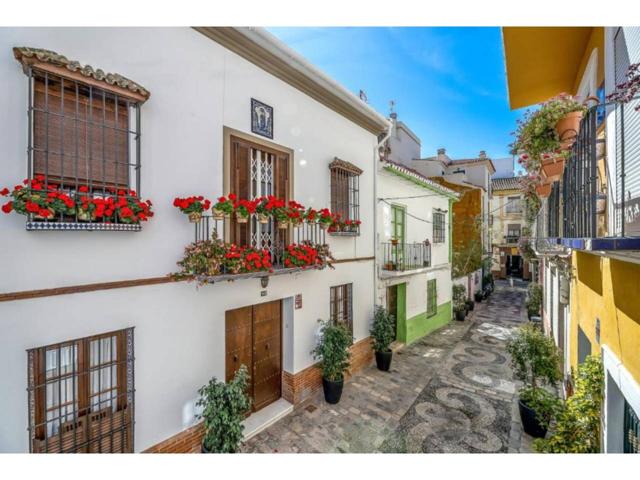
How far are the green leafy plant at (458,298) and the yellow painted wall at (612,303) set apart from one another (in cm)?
→ 912

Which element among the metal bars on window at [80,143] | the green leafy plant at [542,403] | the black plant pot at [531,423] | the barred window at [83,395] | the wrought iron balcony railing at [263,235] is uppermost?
the metal bars on window at [80,143]

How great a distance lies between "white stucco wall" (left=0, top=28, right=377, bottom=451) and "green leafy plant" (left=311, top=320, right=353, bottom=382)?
0.72 meters

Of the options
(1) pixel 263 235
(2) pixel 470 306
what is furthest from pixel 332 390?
(2) pixel 470 306

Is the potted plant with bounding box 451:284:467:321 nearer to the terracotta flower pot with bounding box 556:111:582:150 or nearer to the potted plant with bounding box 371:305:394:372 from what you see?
the potted plant with bounding box 371:305:394:372

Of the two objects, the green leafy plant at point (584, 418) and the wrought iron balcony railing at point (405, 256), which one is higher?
the wrought iron balcony railing at point (405, 256)

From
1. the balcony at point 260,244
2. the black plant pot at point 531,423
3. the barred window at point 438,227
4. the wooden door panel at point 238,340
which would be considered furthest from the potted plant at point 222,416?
the barred window at point 438,227

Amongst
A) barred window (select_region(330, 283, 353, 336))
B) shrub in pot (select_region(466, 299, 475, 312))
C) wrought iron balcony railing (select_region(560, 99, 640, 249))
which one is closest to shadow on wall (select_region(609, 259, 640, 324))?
wrought iron balcony railing (select_region(560, 99, 640, 249))

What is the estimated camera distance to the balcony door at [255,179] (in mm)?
5250

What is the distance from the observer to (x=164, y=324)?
4199 millimetres

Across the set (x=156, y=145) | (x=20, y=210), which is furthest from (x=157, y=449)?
(x=156, y=145)

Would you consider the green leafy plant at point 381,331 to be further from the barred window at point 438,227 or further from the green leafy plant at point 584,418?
the barred window at point 438,227

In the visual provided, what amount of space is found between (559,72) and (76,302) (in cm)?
1038

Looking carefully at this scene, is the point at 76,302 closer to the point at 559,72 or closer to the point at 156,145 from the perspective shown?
the point at 156,145

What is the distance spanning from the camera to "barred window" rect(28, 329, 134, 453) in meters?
3.29
